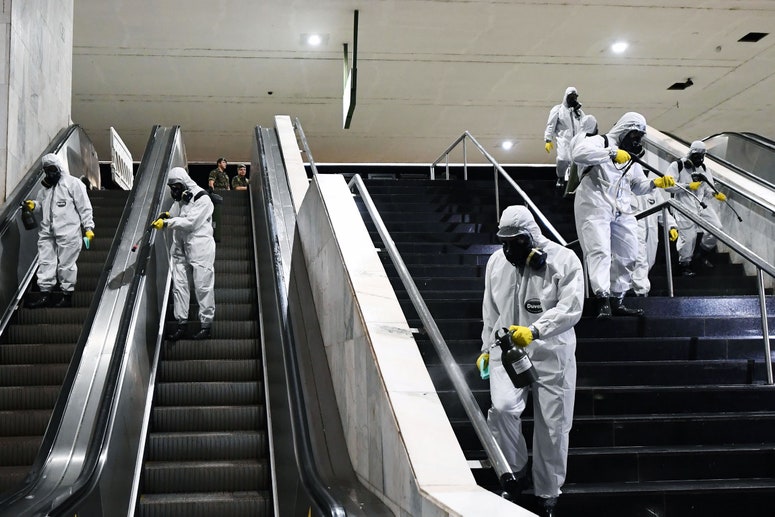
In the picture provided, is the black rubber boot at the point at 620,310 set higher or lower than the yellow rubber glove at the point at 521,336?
higher

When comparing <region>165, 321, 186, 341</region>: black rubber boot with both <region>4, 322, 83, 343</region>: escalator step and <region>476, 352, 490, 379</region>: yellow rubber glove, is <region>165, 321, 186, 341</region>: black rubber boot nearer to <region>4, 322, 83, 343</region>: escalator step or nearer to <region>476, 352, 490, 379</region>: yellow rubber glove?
<region>4, 322, 83, 343</region>: escalator step

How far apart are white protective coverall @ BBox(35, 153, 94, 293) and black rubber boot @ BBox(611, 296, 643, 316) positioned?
531cm

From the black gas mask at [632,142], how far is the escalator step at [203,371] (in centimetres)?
383

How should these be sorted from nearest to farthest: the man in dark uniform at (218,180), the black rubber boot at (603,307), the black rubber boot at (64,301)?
the black rubber boot at (603,307) → the black rubber boot at (64,301) → the man in dark uniform at (218,180)

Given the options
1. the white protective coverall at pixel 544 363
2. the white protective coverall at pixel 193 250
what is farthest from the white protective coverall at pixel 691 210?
the white protective coverall at pixel 193 250

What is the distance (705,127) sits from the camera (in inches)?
731

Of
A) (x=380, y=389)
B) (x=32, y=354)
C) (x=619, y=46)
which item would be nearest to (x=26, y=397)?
(x=32, y=354)

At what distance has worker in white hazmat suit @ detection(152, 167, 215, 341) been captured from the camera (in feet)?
27.4

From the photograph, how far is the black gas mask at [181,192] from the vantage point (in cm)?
880

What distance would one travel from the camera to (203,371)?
771 cm

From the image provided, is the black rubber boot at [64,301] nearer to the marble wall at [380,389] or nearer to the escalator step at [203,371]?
the escalator step at [203,371]

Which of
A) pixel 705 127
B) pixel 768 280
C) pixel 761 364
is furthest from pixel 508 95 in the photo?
pixel 761 364

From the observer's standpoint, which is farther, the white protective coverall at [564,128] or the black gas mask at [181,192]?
the white protective coverall at [564,128]

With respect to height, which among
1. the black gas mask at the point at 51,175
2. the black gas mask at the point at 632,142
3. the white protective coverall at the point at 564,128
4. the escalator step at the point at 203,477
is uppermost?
the white protective coverall at the point at 564,128
